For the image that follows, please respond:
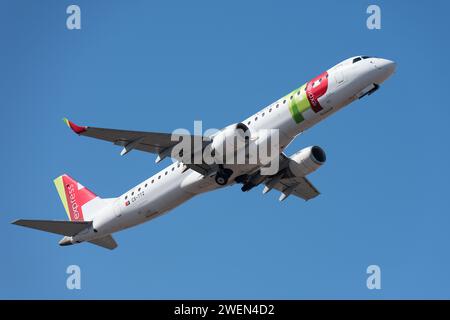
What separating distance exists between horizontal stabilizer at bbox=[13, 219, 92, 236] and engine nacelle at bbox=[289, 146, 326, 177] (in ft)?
43.5

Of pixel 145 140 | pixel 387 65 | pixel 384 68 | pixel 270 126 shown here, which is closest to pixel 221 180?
pixel 270 126

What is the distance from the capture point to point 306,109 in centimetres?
4594

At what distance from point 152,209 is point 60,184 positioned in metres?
11.5

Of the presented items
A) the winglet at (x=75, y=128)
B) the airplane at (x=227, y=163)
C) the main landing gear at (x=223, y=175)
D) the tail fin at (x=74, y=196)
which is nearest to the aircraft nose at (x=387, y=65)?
the airplane at (x=227, y=163)

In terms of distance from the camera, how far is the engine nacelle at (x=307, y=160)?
165 feet

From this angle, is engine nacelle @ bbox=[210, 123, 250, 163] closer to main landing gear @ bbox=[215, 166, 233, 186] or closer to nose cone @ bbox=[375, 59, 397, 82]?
main landing gear @ bbox=[215, 166, 233, 186]

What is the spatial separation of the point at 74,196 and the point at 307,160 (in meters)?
16.8

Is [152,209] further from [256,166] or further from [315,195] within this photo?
[315,195]

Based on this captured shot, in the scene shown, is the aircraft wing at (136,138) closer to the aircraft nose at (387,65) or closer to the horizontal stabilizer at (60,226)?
the horizontal stabilizer at (60,226)

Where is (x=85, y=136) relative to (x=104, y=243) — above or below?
above

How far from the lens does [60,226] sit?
53.1 metres

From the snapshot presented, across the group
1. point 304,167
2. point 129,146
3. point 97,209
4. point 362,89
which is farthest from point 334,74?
point 97,209

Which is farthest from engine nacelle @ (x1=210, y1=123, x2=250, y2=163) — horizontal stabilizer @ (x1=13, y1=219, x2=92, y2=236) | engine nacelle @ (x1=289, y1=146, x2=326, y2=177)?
horizontal stabilizer @ (x1=13, y1=219, x2=92, y2=236)

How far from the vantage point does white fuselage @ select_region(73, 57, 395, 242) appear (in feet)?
149
